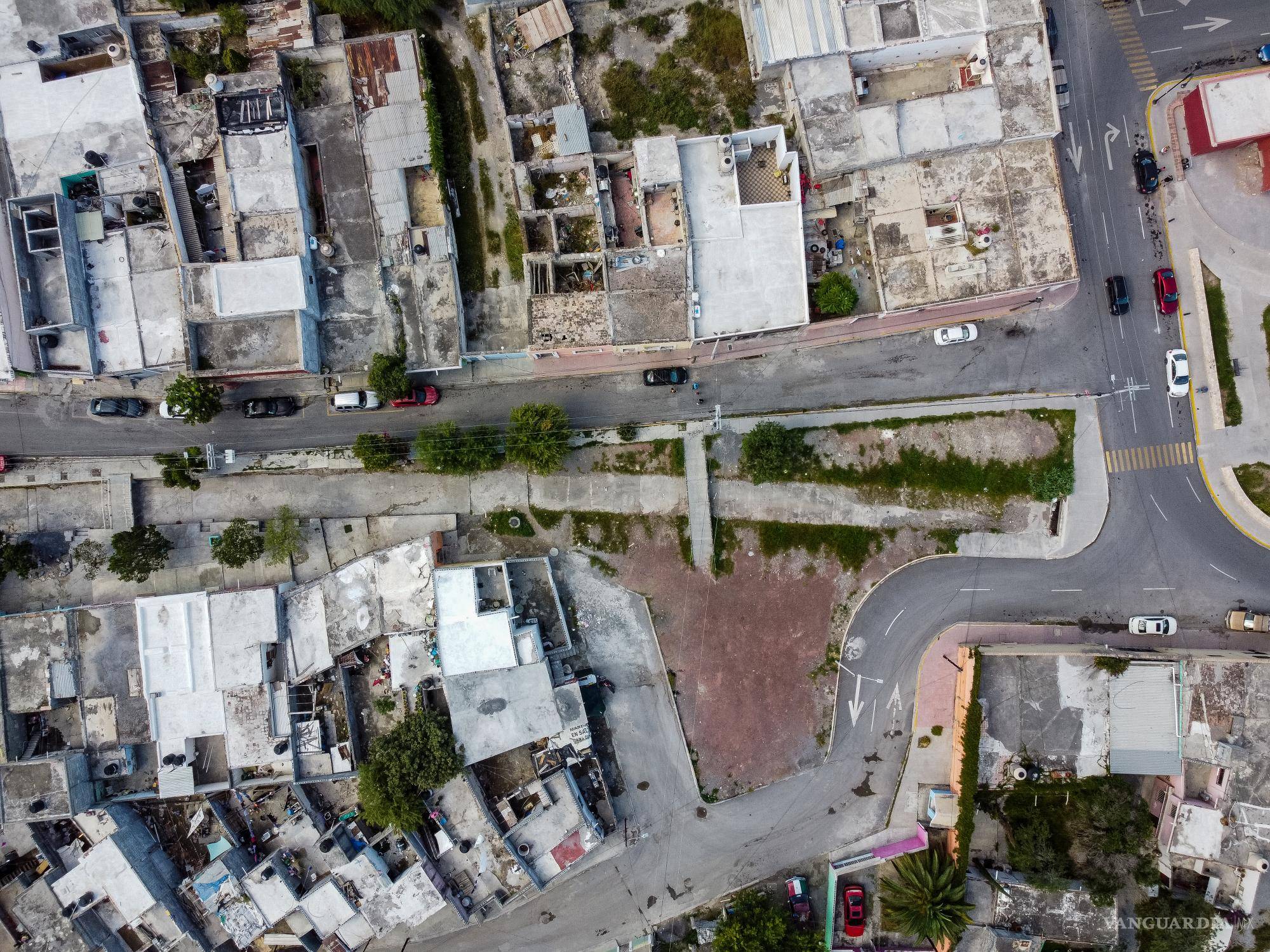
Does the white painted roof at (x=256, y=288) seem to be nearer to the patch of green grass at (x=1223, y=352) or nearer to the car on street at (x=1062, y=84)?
the car on street at (x=1062, y=84)

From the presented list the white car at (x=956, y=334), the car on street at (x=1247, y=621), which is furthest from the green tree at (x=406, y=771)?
the car on street at (x=1247, y=621)

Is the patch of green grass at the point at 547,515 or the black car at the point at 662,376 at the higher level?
the black car at the point at 662,376

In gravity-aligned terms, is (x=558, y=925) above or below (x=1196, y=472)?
below

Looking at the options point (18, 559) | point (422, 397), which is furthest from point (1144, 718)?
point (18, 559)

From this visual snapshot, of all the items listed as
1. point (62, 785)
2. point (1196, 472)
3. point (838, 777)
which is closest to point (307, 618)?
point (62, 785)

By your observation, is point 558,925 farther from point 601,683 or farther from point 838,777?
point 838,777

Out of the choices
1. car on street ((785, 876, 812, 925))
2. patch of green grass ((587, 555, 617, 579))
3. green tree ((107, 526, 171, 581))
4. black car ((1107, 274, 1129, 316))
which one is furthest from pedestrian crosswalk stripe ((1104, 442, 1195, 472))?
green tree ((107, 526, 171, 581))

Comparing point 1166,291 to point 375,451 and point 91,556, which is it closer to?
point 375,451
